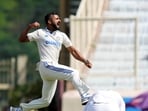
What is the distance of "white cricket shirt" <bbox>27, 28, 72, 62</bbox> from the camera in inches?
524

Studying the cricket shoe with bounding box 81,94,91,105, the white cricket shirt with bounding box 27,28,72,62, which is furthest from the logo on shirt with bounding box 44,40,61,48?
the cricket shoe with bounding box 81,94,91,105

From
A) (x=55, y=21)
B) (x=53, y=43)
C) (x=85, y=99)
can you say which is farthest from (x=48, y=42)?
(x=85, y=99)

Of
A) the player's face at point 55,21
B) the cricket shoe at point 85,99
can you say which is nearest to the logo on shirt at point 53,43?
the player's face at point 55,21

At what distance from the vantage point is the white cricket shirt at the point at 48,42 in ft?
43.7

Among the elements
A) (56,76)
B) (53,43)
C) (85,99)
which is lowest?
(85,99)

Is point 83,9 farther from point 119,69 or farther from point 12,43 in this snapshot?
point 12,43

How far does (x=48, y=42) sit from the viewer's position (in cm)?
1333

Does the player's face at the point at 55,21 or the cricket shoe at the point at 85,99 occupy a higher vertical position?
the player's face at the point at 55,21

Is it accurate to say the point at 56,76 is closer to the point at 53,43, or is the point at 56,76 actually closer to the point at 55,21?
the point at 53,43

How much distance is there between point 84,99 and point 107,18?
4.48m

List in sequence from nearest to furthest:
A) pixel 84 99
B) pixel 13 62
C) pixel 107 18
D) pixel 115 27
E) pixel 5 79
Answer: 1. pixel 84 99
2. pixel 107 18
3. pixel 115 27
4. pixel 13 62
5. pixel 5 79

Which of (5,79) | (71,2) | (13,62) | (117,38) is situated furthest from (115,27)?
(5,79)

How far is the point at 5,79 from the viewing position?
3155 centimetres

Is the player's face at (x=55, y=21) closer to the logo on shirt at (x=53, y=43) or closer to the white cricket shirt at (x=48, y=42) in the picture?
the white cricket shirt at (x=48, y=42)
